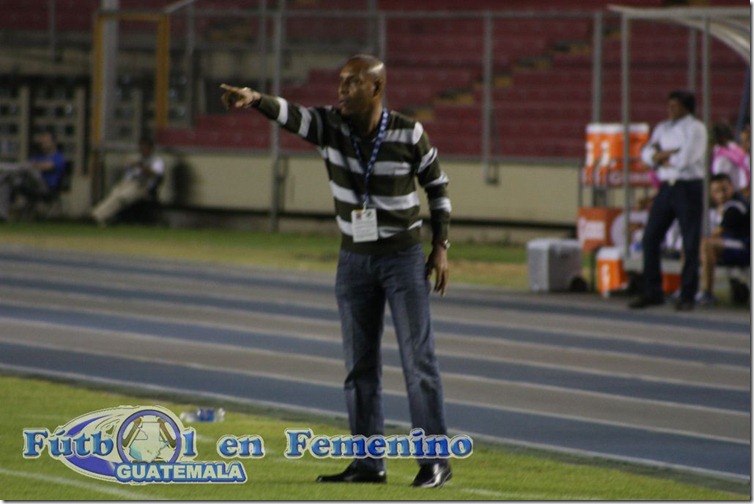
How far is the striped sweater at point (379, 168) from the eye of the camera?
23.9ft

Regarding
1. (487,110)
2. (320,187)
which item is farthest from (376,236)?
(320,187)

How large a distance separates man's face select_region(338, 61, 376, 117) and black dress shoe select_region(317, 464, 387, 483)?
1.45 m

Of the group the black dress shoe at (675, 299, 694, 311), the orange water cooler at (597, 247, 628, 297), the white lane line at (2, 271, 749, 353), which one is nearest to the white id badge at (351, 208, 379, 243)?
the white lane line at (2, 271, 749, 353)

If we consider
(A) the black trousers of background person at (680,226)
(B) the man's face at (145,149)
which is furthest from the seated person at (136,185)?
(A) the black trousers of background person at (680,226)

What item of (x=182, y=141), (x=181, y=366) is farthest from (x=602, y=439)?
(x=182, y=141)

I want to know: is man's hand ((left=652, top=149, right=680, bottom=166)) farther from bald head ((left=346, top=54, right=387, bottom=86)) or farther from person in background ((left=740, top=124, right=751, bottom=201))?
bald head ((left=346, top=54, right=387, bottom=86))

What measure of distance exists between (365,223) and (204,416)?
8.52 ft

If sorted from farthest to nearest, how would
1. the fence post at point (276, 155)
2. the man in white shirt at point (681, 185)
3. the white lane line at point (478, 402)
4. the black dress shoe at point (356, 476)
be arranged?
the fence post at point (276, 155) → the man in white shirt at point (681, 185) → the white lane line at point (478, 402) → the black dress shoe at point (356, 476)

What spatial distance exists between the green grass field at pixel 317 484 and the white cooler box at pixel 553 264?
8.69 metres

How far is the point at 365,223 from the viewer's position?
731cm

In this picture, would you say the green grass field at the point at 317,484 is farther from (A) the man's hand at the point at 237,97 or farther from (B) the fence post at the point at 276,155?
(B) the fence post at the point at 276,155

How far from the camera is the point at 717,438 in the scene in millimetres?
9648

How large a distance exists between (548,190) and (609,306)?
773cm

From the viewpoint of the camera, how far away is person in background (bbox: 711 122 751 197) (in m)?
17.2
